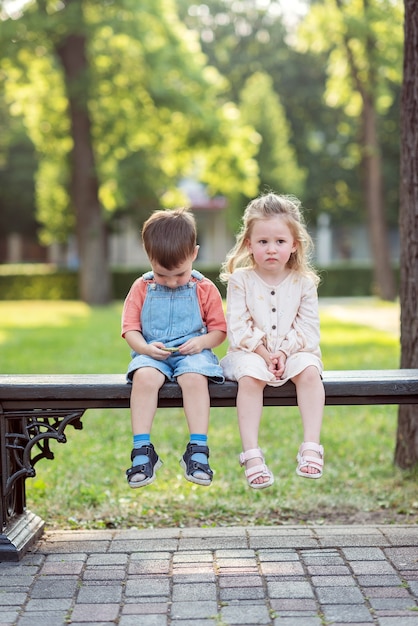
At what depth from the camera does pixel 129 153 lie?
26.8 m

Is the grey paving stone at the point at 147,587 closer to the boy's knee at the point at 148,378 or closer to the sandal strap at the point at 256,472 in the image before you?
the sandal strap at the point at 256,472

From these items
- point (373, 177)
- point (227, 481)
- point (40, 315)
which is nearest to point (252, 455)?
point (227, 481)

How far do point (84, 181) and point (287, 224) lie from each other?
19.9m

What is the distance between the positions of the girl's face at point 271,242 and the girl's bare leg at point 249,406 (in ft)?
1.92

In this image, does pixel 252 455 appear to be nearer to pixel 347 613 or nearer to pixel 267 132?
pixel 347 613

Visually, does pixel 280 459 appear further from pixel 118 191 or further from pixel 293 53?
pixel 293 53

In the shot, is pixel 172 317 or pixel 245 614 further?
pixel 172 317

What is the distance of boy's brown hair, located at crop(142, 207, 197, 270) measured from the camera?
4242 mm

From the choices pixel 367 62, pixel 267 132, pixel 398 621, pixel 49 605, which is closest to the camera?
pixel 398 621

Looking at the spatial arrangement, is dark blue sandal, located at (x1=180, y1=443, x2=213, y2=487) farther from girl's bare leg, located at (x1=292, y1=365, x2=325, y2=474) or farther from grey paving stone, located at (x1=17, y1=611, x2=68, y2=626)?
grey paving stone, located at (x1=17, y1=611, x2=68, y2=626)

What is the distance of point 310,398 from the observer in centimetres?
421

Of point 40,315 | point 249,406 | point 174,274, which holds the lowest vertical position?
point 40,315

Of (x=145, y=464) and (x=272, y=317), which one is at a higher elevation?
(x=272, y=317)

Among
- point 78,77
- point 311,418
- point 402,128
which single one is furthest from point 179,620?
point 78,77
